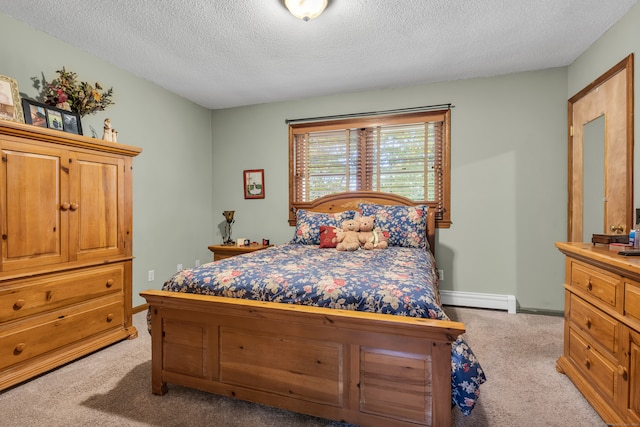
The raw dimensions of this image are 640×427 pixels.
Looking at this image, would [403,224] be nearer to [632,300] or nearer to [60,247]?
[632,300]

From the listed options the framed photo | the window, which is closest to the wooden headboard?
the window

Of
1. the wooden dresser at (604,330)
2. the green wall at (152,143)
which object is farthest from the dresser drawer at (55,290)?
the wooden dresser at (604,330)

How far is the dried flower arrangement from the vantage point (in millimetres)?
2326

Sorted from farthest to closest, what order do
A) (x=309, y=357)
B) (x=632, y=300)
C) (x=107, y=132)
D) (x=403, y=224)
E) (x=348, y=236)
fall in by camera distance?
(x=403, y=224) → (x=348, y=236) → (x=107, y=132) → (x=309, y=357) → (x=632, y=300)

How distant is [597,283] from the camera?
1.65 meters

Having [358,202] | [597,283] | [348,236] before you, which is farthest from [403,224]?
[597,283]

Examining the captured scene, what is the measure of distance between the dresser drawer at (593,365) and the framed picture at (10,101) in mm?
3623

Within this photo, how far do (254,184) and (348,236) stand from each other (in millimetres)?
1818

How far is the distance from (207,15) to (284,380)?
2380 millimetres

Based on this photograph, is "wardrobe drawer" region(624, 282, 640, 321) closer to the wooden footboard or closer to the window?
the wooden footboard

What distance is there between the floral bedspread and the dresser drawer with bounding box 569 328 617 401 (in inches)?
28.8

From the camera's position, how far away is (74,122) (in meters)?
2.37

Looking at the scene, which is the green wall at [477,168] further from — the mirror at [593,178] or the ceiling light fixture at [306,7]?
the ceiling light fixture at [306,7]

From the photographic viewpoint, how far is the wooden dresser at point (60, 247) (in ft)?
6.12
